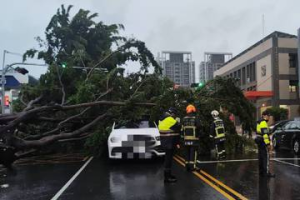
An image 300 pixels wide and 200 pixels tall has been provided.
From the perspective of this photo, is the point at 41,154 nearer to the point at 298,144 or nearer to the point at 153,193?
the point at 153,193

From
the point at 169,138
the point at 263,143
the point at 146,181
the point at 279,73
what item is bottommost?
the point at 146,181

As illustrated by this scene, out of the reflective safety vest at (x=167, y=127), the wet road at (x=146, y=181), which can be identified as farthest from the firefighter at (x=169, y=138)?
the wet road at (x=146, y=181)

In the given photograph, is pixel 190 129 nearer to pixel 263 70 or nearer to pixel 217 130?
pixel 217 130

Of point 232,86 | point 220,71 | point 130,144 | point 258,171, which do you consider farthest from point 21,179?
point 220,71

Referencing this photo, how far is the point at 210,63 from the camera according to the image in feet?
190

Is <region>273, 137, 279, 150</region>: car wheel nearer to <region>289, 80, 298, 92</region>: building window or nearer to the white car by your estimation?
the white car

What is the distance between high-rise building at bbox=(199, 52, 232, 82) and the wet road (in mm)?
41539

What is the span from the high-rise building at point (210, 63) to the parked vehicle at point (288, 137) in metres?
36.0

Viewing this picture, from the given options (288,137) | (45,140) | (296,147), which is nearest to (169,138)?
(45,140)

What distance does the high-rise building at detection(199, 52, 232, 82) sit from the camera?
53.6 meters

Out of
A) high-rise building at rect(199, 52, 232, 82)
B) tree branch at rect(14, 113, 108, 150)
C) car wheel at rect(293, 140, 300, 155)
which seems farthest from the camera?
high-rise building at rect(199, 52, 232, 82)

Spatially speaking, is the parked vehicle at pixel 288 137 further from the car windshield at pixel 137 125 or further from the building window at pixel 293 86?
the building window at pixel 293 86

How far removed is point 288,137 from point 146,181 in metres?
8.09

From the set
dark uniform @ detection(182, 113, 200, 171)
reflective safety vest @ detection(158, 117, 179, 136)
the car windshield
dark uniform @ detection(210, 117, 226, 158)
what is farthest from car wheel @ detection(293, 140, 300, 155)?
reflective safety vest @ detection(158, 117, 179, 136)
